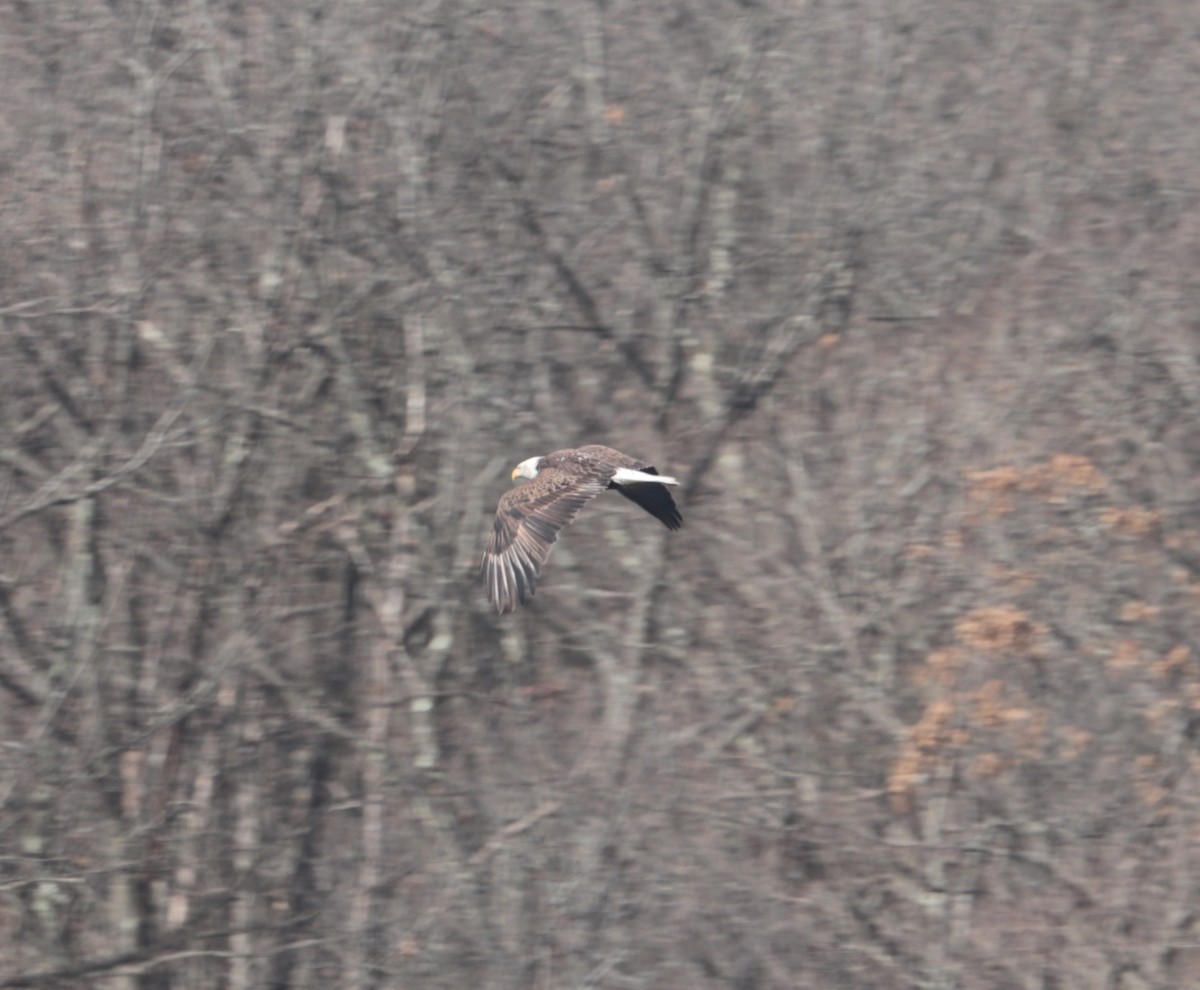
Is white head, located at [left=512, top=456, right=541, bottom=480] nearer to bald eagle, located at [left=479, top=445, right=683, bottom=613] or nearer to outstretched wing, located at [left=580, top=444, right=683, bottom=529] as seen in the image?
outstretched wing, located at [left=580, top=444, right=683, bottom=529]

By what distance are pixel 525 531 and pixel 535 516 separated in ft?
0.29

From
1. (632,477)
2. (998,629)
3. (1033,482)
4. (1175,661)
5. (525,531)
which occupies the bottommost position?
(1175,661)

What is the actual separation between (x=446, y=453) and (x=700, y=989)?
12.4 ft

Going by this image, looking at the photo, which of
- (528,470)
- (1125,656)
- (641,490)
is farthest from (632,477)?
(1125,656)

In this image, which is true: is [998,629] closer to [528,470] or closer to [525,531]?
[528,470]

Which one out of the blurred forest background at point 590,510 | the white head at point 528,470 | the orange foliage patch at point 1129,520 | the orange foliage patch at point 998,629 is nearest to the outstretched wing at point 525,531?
the white head at point 528,470

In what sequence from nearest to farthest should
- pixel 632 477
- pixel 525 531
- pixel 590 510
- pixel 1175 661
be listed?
1. pixel 525 531
2. pixel 632 477
3. pixel 1175 661
4. pixel 590 510

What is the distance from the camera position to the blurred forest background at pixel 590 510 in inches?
542

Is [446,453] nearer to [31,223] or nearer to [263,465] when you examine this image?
[263,465]

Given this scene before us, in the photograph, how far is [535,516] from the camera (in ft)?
34.9

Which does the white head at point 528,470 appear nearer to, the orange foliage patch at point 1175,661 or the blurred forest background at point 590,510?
the blurred forest background at point 590,510

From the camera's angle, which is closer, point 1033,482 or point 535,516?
point 535,516

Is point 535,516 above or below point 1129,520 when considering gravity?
below

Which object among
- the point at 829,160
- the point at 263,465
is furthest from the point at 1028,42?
the point at 263,465
